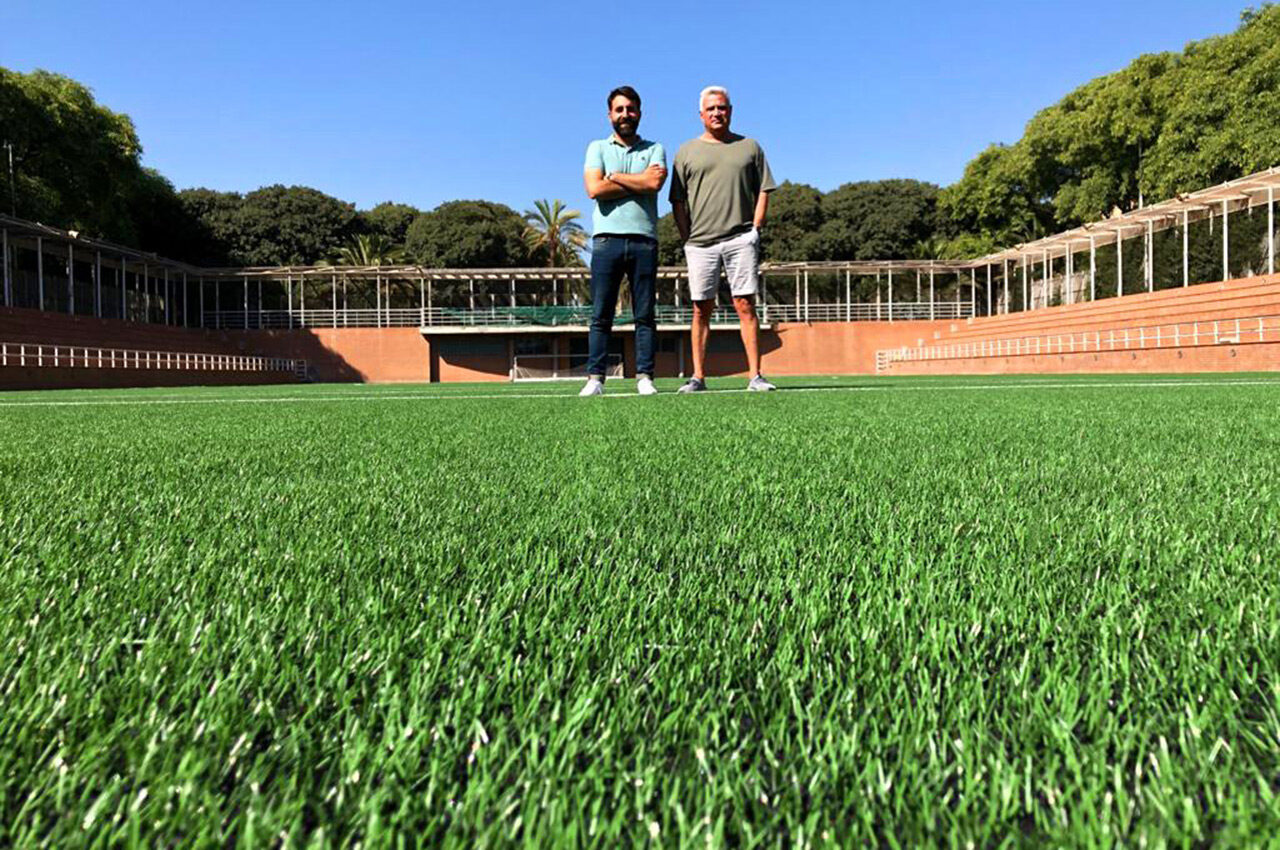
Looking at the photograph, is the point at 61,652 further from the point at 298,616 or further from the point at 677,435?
the point at 677,435

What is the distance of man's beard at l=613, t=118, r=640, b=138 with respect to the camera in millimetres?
4898

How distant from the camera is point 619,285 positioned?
17.0 ft

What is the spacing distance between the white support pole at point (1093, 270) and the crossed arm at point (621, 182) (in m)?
26.3

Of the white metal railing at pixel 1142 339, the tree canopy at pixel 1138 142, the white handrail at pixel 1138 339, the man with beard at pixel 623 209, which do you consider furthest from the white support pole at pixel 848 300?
the man with beard at pixel 623 209

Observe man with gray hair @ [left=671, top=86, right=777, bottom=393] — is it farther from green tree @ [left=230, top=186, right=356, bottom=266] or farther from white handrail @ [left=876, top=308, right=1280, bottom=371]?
green tree @ [left=230, top=186, right=356, bottom=266]

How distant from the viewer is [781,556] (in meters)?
0.92

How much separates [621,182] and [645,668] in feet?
14.9

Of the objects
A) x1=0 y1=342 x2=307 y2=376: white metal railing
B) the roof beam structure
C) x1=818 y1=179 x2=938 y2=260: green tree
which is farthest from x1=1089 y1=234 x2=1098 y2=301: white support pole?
x1=0 y1=342 x2=307 y2=376: white metal railing

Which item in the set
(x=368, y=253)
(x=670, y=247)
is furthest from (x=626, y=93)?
(x=368, y=253)

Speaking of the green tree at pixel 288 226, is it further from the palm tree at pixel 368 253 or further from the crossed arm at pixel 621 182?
the crossed arm at pixel 621 182

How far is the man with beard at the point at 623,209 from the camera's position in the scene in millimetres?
4883

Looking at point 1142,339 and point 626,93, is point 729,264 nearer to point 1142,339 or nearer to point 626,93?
point 626,93

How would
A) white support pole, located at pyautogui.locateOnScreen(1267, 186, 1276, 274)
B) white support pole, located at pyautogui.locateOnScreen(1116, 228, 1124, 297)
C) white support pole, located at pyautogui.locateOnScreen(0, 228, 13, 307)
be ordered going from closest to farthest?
white support pole, located at pyautogui.locateOnScreen(1267, 186, 1276, 274)
white support pole, located at pyautogui.locateOnScreen(0, 228, 13, 307)
white support pole, located at pyautogui.locateOnScreen(1116, 228, 1124, 297)

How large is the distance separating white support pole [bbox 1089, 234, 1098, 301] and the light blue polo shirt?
86.0 ft
